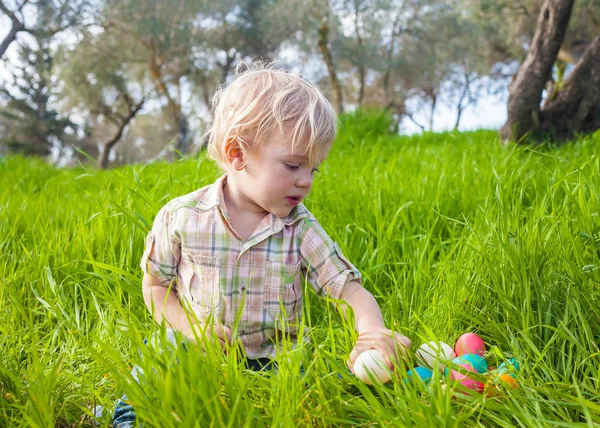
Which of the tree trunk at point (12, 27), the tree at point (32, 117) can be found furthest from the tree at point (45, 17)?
the tree at point (32, 117)

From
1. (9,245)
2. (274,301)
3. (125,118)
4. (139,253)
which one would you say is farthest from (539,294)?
(125,118)

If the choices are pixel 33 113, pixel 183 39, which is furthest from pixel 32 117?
pixel 183 39

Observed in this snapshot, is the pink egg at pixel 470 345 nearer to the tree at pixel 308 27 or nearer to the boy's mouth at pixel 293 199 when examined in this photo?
the boy's mouth at pixel 293 199

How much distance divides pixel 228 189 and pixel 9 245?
1.62 m

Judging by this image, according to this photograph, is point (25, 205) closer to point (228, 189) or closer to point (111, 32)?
point (228, 189)

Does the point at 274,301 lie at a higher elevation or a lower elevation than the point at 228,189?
lower

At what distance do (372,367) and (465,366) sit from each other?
1.00 feet

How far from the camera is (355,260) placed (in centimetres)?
275

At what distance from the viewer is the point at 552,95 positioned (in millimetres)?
5574

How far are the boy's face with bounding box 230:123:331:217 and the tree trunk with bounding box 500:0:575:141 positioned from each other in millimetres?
3673

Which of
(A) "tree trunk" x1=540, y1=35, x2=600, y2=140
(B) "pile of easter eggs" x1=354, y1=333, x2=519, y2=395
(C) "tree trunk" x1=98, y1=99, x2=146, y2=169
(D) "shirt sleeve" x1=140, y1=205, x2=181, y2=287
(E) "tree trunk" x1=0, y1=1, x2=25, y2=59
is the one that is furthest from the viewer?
(C) "tree trunk" x1=98, y1=99, x2=146, y2=169

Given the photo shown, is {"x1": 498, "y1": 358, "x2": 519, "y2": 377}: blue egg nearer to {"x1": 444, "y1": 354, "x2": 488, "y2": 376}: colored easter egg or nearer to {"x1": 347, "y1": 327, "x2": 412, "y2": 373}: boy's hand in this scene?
{"x1": 444, "y1": 354, "x2": 488, "y2": 376}: colored easter egg

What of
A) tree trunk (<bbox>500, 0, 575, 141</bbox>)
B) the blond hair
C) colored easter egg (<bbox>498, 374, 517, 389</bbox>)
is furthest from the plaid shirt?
tree trunk (<bbox>500, 0, 575, 141</bbox>)

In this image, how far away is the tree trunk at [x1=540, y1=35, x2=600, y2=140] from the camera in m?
5.26
